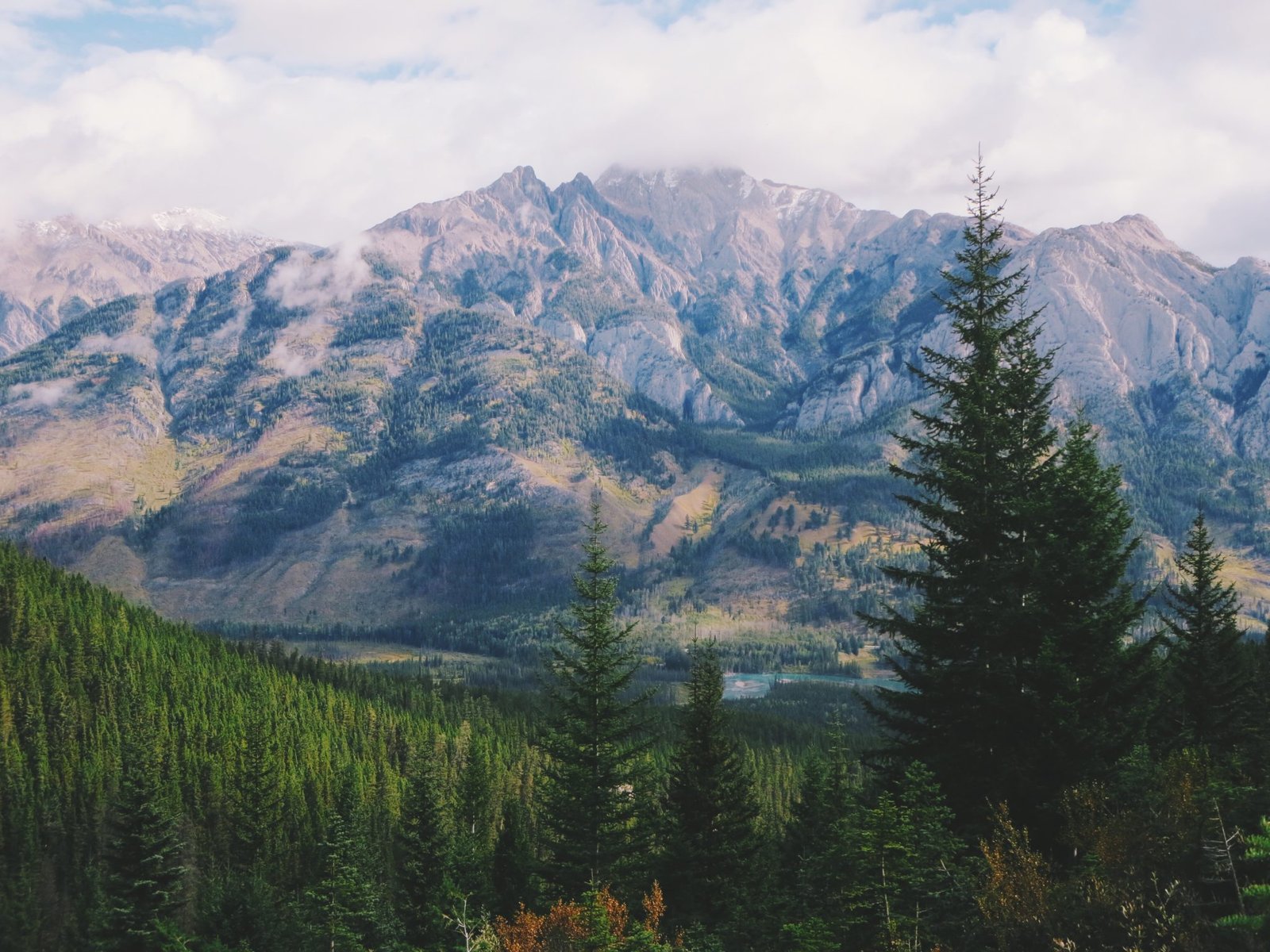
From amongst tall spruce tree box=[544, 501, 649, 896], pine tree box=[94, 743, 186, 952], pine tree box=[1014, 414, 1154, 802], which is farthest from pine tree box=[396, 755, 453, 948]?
pine tree box=[1014, 414, 1154, 802]

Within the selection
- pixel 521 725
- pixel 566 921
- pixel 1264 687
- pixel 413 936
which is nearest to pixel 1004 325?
pixel 566 921

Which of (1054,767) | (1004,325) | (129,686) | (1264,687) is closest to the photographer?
(1054,767)

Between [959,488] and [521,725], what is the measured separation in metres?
170

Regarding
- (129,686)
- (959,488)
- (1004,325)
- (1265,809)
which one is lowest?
(129,686)

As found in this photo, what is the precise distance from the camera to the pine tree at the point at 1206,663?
41781 millimetres

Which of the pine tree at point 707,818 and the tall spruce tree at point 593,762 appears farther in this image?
the pine tree at point 707,818

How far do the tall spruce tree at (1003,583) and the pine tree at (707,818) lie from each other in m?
17.2

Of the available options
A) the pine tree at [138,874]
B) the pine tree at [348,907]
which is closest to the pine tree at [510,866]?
the pine tree at [348,907]

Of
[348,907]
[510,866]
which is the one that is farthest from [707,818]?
[348,907]

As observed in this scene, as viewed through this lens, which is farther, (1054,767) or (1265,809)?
(1054,767)

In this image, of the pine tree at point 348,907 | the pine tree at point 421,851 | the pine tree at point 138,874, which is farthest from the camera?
the pine tree at point 138,874

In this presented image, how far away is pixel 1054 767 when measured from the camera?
2448 centimetres

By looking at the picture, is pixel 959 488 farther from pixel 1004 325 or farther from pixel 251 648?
pixel 251 648

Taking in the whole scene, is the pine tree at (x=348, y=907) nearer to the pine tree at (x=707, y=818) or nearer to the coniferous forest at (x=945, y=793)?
the coniferous forest at (x=945, y=793)
